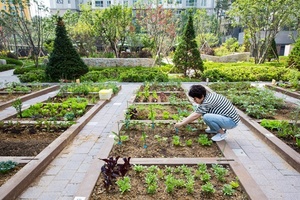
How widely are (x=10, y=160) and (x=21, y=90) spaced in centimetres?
605

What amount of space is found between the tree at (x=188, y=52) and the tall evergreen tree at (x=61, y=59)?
5.30 m

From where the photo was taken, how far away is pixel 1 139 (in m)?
4.08

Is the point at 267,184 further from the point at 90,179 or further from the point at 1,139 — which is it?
the point at 1,139

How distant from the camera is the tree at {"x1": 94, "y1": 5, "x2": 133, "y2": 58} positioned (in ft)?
53.9

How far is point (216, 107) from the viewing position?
3797 millimetres

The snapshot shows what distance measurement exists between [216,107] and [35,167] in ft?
9.61

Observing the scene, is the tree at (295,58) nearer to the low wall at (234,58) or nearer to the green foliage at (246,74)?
the green foliage at (246,74)

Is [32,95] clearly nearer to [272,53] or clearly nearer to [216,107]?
[216,107]

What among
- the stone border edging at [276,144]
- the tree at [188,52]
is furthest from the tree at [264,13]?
the stone border edging at [276,144]

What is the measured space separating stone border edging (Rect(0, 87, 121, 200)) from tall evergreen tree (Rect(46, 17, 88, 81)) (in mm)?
6902

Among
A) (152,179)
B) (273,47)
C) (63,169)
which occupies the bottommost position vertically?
(63,169)

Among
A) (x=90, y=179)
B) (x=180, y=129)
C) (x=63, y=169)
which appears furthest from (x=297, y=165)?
(x=63, y=169)

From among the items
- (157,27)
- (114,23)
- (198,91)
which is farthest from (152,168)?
(114,23)

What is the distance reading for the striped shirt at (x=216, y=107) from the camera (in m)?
3.74
